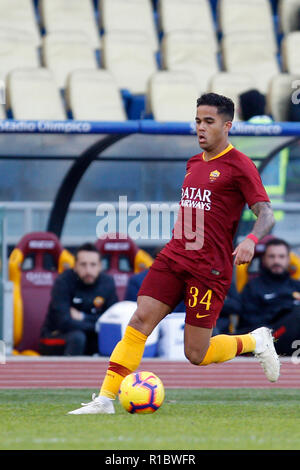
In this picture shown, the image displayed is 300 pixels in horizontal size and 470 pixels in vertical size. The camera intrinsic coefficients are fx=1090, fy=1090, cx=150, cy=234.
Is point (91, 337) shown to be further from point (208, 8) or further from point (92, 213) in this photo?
point (208, 8)

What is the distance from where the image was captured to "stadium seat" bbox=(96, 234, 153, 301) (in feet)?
35.9

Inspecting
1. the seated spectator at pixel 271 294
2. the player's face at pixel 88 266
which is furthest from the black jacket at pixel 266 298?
the player's face at pixel 88 266

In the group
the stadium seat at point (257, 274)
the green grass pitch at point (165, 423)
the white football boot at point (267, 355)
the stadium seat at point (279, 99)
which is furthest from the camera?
the stadium seat at point (279, 99)

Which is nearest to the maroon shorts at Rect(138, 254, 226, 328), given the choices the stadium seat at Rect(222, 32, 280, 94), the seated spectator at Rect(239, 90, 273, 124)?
the seated spectator at Rect(239, 90, 273, 124)

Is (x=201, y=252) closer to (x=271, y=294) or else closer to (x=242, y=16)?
(x=271, y=294)

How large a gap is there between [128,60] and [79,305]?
209 inches

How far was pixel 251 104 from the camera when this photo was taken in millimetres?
11766

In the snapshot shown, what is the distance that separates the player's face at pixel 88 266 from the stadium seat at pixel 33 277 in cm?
79

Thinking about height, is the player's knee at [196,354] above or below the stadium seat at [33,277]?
above

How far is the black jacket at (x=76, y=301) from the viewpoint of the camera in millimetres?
9852

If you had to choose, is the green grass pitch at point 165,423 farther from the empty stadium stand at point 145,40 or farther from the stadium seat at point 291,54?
the stadium seat at point 291,54

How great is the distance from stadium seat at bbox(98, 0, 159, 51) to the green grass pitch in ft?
28.1

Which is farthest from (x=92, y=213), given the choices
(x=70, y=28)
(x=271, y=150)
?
(x=70, y=28)

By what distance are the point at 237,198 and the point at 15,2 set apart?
31.2 feet
